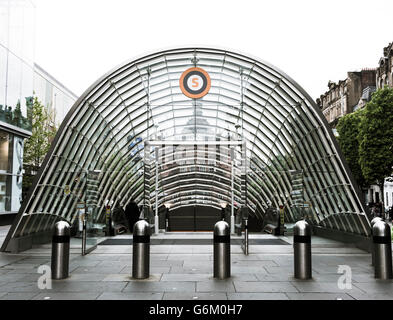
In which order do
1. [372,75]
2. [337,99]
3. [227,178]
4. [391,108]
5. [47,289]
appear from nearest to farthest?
1. [47,289]
2. [391,108]
3. [227,178]
4. [372,75]
5. [337,99]

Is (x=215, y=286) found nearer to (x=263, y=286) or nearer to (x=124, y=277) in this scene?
(x=263, y=286)

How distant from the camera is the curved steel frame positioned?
14852 mm

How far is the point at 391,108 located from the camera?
89.4 ft

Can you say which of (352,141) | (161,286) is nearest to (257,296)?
(161,286)

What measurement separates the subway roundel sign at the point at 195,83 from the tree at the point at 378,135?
1604cm

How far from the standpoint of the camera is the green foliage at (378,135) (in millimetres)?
27391

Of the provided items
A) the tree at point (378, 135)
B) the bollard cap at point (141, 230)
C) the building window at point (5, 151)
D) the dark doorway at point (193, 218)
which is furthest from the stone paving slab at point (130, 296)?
the dark doorway at point (193, 218)

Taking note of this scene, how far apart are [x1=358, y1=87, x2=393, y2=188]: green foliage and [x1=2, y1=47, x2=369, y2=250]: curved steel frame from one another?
7736 mm

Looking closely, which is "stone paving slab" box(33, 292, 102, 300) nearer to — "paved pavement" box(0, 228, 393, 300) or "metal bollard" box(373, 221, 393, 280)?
"paved pavement" box(0, 228, 393, 300)

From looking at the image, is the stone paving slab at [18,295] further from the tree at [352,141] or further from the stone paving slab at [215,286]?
the tree at [352,141]

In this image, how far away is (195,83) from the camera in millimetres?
17312
